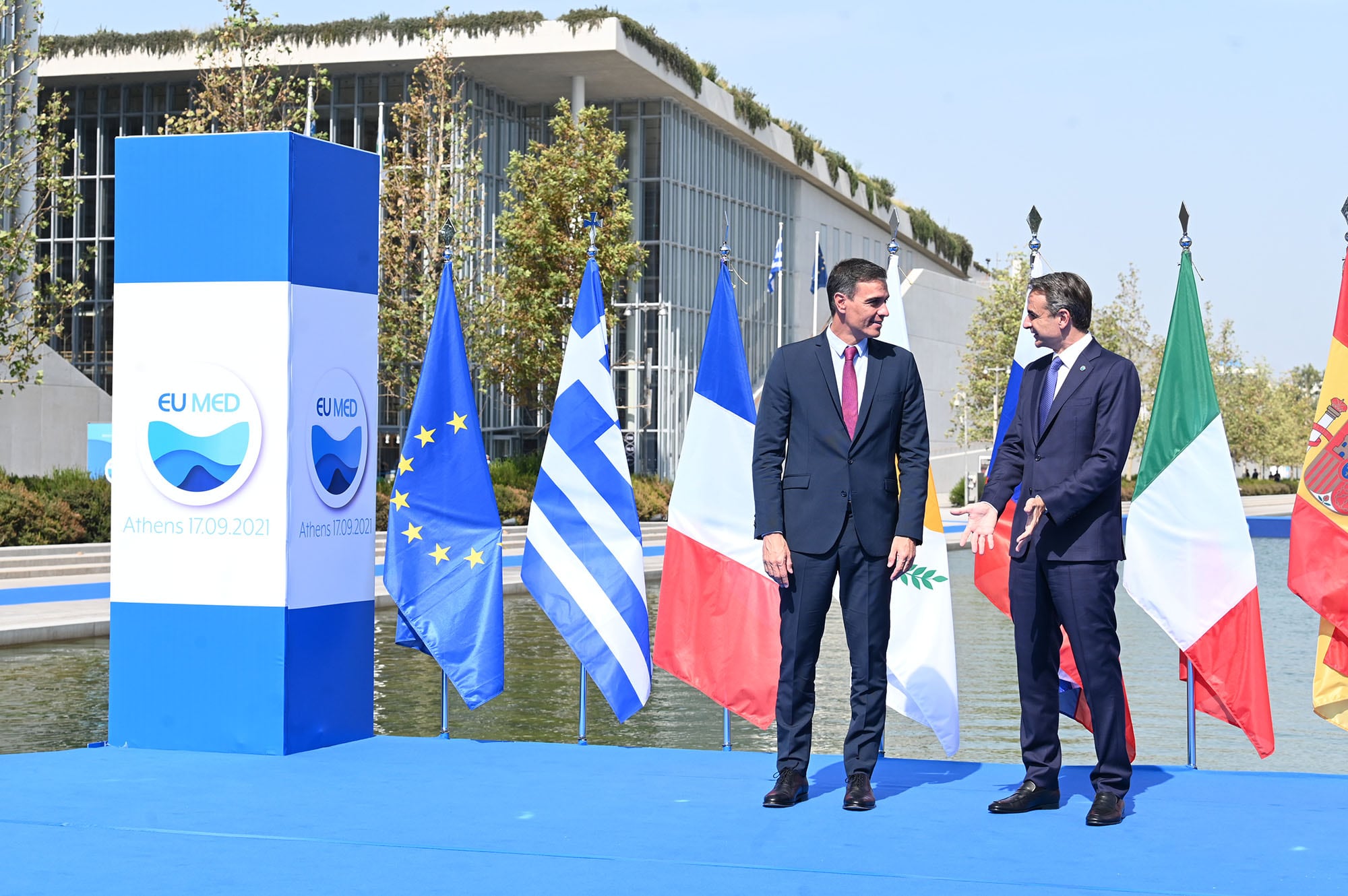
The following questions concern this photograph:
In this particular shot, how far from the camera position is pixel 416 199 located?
3300 cm

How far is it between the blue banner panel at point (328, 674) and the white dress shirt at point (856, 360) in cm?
273

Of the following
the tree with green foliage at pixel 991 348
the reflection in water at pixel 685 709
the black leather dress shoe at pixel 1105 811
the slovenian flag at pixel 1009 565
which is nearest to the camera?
the black leather dress shoe at pixel 1105 811

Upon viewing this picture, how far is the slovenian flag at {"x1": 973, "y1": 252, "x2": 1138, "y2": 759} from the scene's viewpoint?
22.6ft

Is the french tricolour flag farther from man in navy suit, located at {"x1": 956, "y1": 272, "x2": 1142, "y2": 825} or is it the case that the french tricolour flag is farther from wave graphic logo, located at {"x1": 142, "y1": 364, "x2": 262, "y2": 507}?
wave graphic logo, located at {"x1": 142, "y1": 364, "x2": 262, "y2": 507}

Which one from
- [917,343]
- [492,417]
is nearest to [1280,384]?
[917,343]

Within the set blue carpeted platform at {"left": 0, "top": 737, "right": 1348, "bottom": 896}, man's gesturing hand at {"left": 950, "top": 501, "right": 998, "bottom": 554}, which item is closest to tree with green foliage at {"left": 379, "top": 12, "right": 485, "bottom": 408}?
blue carpeted platform at {"left": 0, "top": 737, "right": 1348, "bottom": 896}

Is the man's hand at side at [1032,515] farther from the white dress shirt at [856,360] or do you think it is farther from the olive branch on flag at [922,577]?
the olive branch on flag at [922,577]

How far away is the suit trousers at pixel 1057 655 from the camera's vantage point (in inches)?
229

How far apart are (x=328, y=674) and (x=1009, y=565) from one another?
10.4 ft

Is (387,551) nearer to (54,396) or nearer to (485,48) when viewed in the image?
(54,396)

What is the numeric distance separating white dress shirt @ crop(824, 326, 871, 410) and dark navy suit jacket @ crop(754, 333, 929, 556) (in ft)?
0.06

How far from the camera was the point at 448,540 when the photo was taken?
7664 millimetres

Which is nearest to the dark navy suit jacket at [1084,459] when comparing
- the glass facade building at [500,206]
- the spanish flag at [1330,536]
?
the spanish flag at [1330,536]

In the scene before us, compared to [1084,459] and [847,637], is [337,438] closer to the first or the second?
[847,637]
